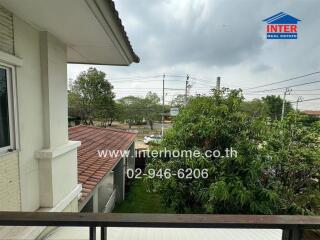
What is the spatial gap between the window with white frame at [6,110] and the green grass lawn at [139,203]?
22.6ft

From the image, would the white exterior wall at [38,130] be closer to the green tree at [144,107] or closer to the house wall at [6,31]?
the house wall at [6,31]

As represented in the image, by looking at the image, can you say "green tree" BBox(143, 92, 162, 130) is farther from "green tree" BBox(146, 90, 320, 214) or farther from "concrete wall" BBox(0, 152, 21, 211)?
"concrete wall" BBox(0, 152, 21, 211)

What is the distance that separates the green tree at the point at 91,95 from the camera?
81.5ft

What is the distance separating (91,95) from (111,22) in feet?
80.7

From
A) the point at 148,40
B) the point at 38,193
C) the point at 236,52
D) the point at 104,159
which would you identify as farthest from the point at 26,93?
the point at 236,52

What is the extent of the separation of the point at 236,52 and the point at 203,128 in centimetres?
690

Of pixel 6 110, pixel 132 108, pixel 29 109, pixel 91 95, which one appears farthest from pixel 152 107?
pixel 6 110

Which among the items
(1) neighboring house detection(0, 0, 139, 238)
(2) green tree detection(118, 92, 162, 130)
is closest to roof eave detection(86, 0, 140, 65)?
(1) neighboring house detection(0, 0, 139, 238)

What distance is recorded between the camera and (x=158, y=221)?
1.02 metres

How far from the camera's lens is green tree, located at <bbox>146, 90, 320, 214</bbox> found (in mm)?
4469

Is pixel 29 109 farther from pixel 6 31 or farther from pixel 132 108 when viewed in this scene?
pixel 132 108

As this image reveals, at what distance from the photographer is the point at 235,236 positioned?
6.91ft

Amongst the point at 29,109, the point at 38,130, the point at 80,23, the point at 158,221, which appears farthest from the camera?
the point at 38,130

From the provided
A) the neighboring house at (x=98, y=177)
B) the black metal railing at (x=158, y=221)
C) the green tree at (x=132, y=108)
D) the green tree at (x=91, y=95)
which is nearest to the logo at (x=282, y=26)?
the neighboring house at (x=98, y=177)
